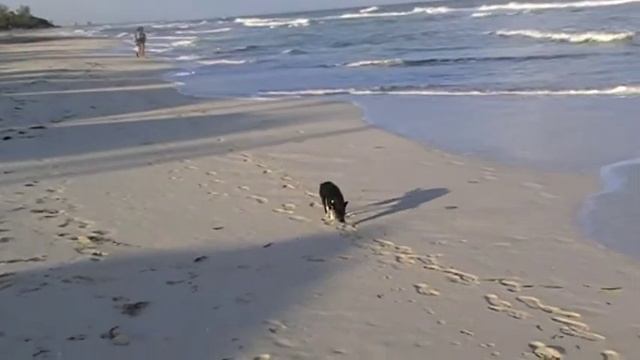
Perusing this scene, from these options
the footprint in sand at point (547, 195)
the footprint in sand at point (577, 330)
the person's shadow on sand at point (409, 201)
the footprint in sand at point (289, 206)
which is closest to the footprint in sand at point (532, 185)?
the footprint in sand at point (547, 195)

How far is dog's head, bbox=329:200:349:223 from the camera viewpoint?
6.16 metres

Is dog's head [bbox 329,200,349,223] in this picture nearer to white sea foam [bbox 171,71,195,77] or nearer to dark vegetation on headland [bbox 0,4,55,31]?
white sea foam [bbox 171,71,195,77]

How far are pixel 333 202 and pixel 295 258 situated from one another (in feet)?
3.18

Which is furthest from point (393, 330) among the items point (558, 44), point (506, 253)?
point (558, 44)

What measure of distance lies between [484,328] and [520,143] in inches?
236

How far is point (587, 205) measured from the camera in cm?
667

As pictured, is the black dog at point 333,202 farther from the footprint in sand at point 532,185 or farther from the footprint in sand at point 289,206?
the footprint in sand at point 532,185

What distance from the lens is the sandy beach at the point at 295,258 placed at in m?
3.91

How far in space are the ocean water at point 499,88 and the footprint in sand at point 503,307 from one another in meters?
1.54

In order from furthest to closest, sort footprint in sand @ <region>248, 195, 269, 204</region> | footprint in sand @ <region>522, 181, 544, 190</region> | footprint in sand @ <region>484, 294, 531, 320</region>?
footprint in sand @ <region>522, 181, 544, 190</region> < footprint in sand @ <region>248, 195, 269, 204</region> < footprint in sand @ <region>484, 294, 531, 320</region>

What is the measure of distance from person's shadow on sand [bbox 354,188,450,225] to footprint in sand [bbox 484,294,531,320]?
1995 mm

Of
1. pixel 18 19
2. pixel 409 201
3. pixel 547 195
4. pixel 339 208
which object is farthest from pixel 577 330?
pixel 18 19

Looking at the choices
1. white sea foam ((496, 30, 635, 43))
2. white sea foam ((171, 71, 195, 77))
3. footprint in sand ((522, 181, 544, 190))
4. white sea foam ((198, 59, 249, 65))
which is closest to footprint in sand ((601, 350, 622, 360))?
footprint in sand ((522, 181, 544, 190))

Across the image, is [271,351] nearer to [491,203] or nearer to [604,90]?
[491,203]
